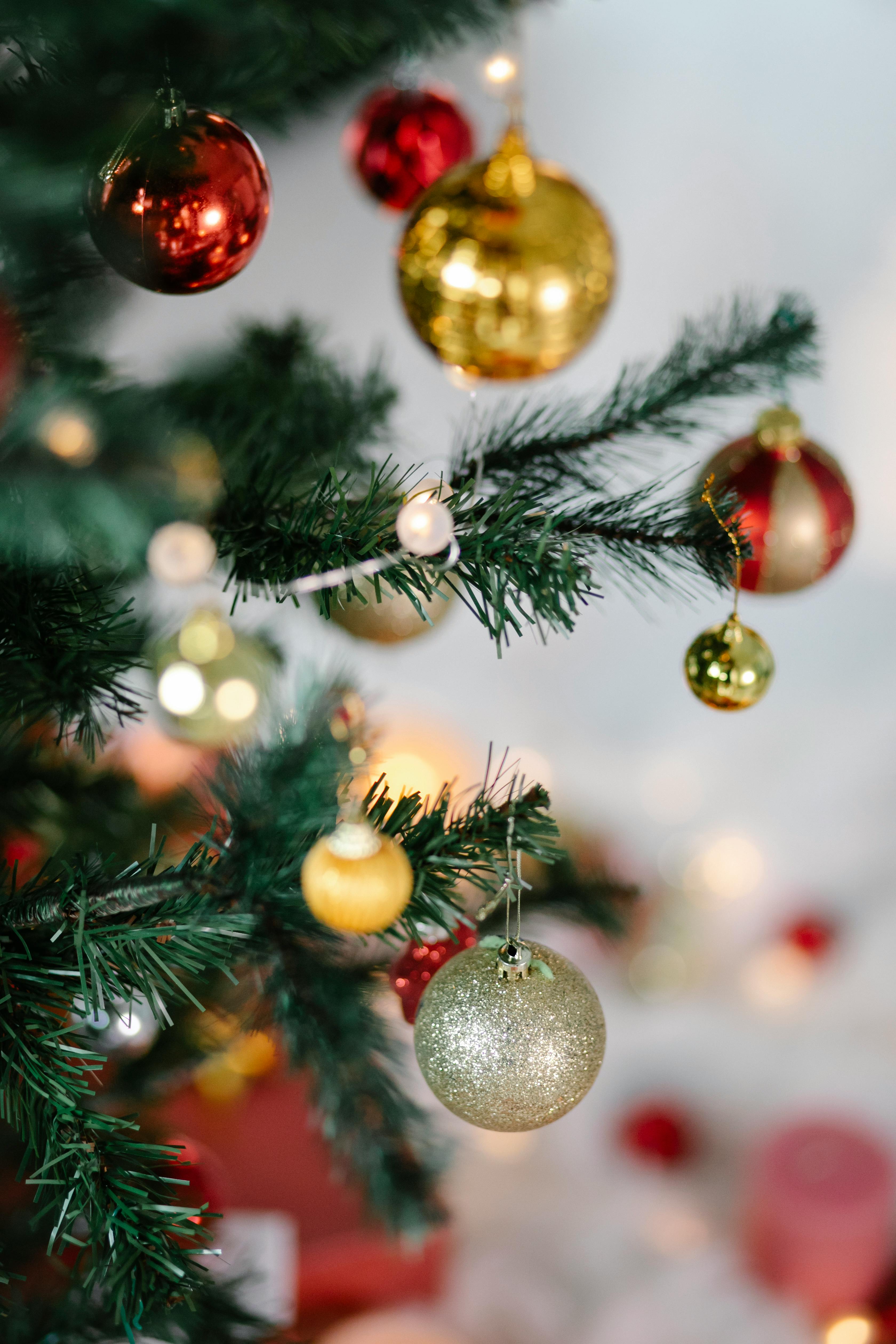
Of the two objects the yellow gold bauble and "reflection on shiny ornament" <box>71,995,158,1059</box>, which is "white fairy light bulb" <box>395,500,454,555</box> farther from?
"reflection on shiny ornament" <box>71,995,158,1059</box>

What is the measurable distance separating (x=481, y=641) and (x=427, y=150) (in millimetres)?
618

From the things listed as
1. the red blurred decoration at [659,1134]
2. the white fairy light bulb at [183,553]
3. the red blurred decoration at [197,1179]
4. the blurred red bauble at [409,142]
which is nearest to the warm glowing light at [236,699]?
the white fairy light bulb at [183,553]

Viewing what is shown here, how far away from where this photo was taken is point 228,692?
2.01 ft

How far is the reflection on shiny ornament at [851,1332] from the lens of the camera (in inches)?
36.8

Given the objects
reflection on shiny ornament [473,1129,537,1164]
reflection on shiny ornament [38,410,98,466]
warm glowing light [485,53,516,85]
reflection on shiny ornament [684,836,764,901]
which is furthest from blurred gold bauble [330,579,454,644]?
reflection on shiny ornament [473,1129,537,1164]

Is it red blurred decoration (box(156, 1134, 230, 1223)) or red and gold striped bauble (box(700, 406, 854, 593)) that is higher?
red and gold striped bauble (box(700, 406, 854, 593))

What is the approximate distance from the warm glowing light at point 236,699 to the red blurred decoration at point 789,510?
30cm

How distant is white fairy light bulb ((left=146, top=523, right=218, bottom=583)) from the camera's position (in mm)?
476

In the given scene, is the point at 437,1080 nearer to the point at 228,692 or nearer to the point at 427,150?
the point at 228,692

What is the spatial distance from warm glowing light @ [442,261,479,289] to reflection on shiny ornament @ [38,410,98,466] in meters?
0.22

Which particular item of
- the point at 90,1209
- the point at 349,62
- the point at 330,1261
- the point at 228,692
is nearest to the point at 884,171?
the point at 349,62

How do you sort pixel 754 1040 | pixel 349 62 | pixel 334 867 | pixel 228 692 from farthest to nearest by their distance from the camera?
1. pixel 754 1040
2. pixel 349 62
3. pixel 228 692
4. pixel 334 867

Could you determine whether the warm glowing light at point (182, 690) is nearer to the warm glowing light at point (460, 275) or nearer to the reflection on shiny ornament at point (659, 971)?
the warm glowing light at point (460, 275)

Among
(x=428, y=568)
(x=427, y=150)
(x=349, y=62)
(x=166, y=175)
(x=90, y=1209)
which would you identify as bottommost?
(x=90, y=1209)
